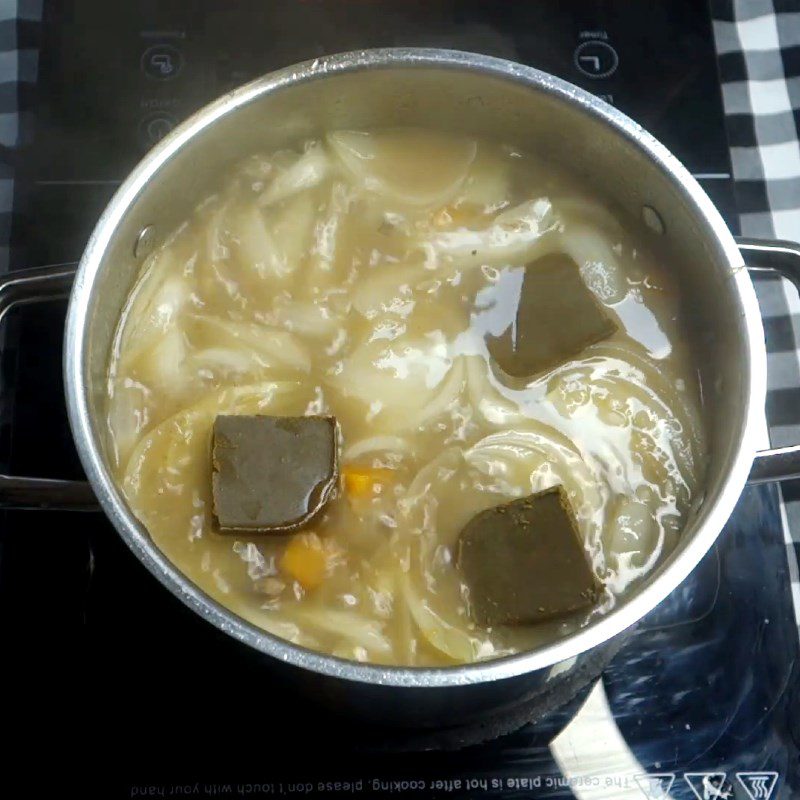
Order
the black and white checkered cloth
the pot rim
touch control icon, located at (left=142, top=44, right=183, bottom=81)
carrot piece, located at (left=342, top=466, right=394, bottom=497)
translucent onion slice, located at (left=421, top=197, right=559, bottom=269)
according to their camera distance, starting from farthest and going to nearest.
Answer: the black and white checkered cloth → touch control icon, located at (left=142, top=44, right=183, bottom=81) → translucent onion slice, located at (left=421, top=197, right=559, bottom=269) → carrot piece, located at (left=342, top=466, right=394, bottom=497) → the pot rim

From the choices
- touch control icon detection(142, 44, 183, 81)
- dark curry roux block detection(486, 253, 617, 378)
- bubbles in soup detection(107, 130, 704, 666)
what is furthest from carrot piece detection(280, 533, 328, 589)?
touch control icon detection(142, 44, 183, 81)

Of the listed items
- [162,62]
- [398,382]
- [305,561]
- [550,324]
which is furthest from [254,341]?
[162,62]

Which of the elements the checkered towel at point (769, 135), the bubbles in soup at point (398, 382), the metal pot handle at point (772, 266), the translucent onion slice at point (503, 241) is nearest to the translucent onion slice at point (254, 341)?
the bubbles in soup at point (398, 382)

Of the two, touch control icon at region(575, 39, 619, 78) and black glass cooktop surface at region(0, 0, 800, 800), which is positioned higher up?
touch control icon at region(575, 39, 619, 78)

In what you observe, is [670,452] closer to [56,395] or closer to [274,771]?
[274,771]

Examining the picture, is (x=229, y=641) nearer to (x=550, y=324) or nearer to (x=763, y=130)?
(x=550, y=324)

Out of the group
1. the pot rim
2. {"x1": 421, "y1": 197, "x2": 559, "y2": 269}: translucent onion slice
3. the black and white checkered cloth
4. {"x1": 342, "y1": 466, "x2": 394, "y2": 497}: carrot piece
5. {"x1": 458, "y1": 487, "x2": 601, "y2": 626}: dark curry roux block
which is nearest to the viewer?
the pot rim

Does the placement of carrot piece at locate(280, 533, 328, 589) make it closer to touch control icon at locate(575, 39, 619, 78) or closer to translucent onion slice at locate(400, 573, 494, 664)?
translucent onion slice at locate(400, 573, 494, 664)

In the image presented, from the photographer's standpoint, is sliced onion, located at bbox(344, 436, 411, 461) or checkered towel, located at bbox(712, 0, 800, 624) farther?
checkered towel, located at bbox(712, 0, 800, 624)
